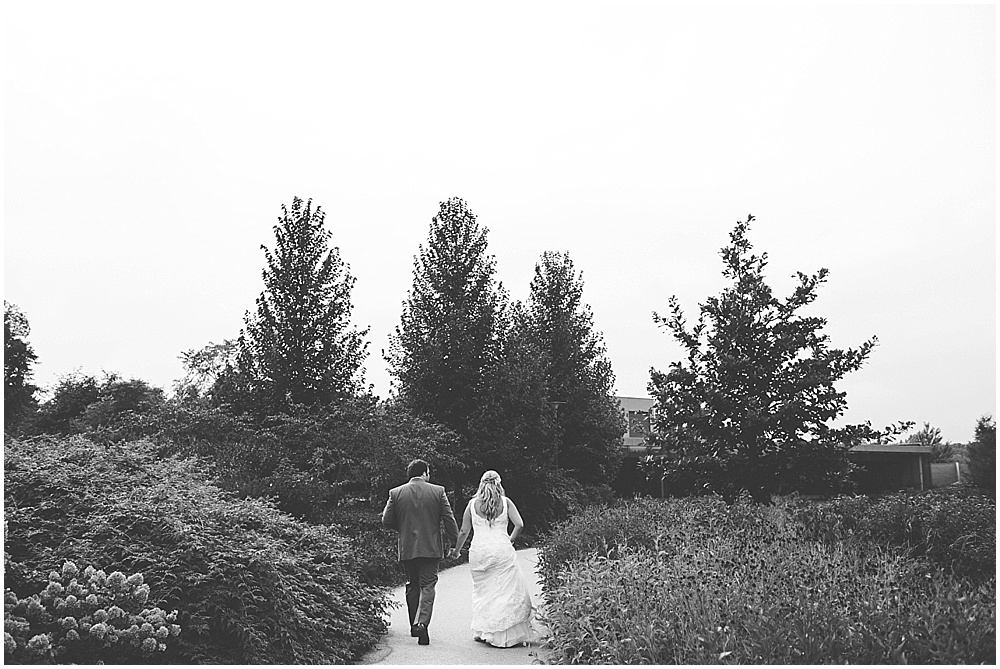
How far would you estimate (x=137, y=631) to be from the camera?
6441 mm

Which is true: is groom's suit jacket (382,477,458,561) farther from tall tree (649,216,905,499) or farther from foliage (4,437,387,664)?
tall tree (649,216,905,499)

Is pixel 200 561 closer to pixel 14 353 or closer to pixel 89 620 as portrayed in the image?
pixel 89 620

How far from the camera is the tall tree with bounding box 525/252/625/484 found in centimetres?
2898

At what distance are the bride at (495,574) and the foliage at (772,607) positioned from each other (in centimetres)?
45

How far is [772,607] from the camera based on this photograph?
561cm

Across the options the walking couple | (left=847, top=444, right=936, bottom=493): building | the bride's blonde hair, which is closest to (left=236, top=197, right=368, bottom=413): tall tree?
the walking couple


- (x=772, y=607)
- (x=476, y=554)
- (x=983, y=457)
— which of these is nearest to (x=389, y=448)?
(x=476, y=554)

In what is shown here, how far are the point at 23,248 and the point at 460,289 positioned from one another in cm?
1208

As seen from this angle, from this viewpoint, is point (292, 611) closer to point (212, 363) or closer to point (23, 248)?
point (23, 248)

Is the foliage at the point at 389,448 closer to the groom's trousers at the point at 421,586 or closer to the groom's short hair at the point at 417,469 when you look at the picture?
the groom's short hair at the point at 417,469

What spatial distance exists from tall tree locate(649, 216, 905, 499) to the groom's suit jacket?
6106mm

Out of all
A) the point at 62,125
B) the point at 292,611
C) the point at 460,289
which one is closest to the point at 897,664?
the point at 292,611

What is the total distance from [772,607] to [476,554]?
3740 mm

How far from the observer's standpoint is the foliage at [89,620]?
6.21 m
